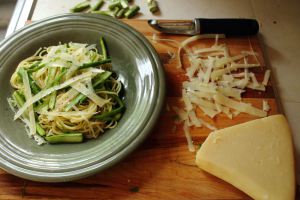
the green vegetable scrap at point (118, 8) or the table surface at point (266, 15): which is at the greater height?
the green vegetable scrap at point (118, 8)

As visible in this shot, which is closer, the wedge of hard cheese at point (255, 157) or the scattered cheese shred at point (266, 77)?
the wedge of hard cheese at point (255, 157)

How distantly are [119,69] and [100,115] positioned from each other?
247 millimetres

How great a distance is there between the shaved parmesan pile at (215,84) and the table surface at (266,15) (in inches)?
6.1

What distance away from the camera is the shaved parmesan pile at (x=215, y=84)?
1.16 metres

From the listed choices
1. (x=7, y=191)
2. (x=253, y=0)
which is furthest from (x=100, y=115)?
(x=253, y=0)

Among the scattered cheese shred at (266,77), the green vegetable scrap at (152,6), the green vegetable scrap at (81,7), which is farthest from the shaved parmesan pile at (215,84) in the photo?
the green vegetable scrap at (81,7)

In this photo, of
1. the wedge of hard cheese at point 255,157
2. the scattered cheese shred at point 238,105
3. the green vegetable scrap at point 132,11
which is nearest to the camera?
the wedge of hard cheese at point 255,157

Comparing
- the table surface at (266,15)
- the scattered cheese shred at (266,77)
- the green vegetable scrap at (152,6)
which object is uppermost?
the green vegetable scrap at (152,6)

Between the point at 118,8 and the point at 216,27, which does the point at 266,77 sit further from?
the point at 118,8

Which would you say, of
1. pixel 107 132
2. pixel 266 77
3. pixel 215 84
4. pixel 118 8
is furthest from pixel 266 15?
pixel 107 132

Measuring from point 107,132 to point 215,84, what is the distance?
45 cm

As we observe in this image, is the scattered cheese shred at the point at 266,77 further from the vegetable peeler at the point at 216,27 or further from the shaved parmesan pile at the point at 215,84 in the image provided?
the vegetable peeler at the point at 216,27

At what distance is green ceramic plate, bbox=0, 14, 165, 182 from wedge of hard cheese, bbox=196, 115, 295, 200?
222 mm

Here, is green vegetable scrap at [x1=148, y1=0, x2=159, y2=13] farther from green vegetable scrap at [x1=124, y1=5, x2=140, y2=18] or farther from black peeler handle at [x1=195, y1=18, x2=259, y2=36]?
black peeler handle at [x1=195, y1=18, x2=259, y2=36]
